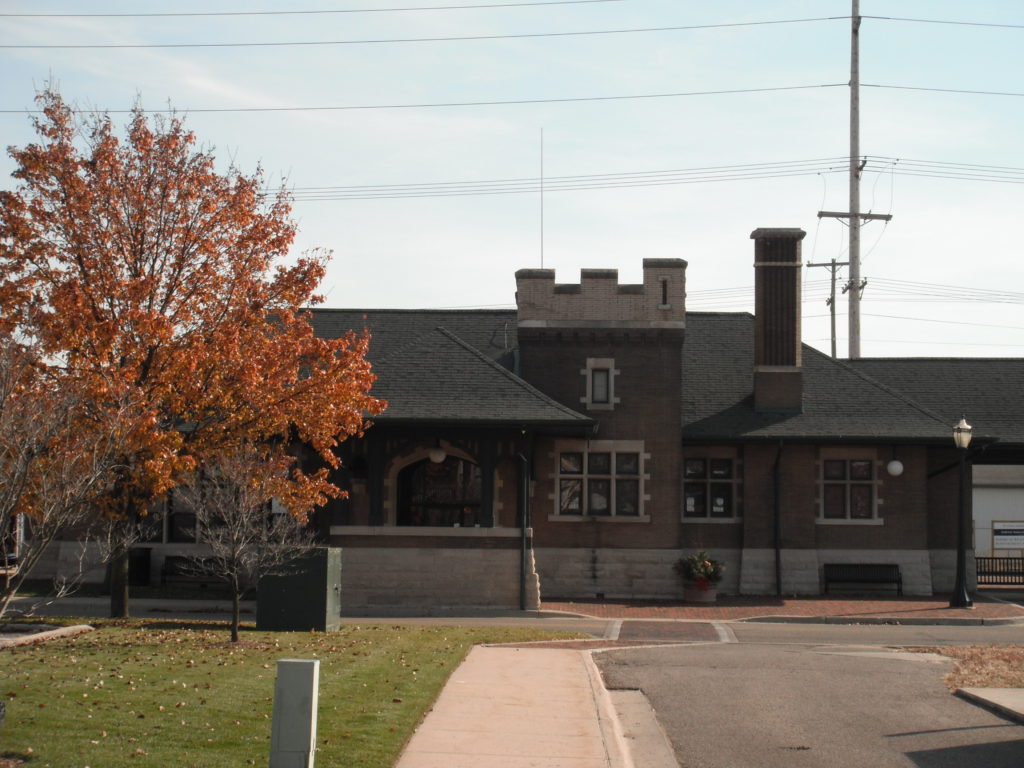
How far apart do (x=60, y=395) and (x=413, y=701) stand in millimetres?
4612

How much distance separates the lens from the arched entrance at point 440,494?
28.5m

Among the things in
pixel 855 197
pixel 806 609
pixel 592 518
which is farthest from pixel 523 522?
pixel 855 197

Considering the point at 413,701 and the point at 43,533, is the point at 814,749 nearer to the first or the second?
the point at 413,701

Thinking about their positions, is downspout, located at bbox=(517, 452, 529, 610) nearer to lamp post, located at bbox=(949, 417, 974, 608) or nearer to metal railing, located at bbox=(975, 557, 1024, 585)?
lamp post, located at bbox=(949, 417, 974, 608)

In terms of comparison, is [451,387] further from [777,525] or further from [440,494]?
[777,525]

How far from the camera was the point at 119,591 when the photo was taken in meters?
20.6

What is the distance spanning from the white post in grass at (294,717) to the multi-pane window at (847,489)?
23.0 meters

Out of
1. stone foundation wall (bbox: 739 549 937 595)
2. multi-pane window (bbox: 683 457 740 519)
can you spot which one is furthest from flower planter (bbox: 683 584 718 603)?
multi-pane window (bbox: 683 457 740 519)

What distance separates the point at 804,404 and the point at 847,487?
2260mm

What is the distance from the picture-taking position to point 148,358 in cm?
1878

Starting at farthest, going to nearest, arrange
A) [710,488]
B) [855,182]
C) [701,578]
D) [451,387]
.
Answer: [855,182] < [710,488] < [701,578] < [451,387]

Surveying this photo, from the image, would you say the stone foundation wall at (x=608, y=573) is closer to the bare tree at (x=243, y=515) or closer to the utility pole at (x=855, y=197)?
the bare tree at (x=243, y=515)

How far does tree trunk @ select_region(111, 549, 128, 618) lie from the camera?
2058 centimetres

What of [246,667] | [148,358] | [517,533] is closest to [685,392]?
[517,533]
